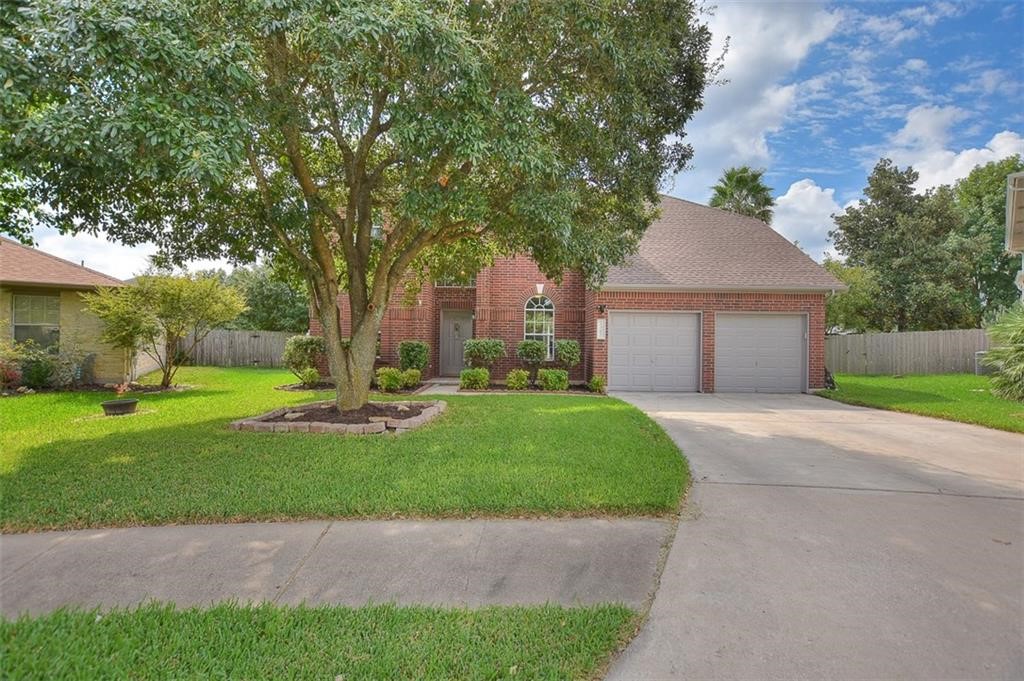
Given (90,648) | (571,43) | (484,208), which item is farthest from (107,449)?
(571,43)

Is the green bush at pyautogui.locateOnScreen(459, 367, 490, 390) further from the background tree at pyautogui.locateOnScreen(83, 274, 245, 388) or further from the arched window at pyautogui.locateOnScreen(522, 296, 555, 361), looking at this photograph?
the background tree at pyautogui.locateOnScreen(83, 274, 245, 388)

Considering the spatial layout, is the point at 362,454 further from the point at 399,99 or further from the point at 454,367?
the point at 454,367

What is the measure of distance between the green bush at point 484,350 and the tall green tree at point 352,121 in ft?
16.3

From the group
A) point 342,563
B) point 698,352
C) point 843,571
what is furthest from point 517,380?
point 843,571

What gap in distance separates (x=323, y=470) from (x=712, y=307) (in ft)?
36.4

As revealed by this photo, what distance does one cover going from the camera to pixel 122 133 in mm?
4129

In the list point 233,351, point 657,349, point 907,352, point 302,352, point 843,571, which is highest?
point 657,349

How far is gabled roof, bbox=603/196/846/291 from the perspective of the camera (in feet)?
42.9

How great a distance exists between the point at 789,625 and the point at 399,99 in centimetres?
545

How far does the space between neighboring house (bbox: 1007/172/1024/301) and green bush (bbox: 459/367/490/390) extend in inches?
414

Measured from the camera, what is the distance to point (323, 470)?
4.97 meters

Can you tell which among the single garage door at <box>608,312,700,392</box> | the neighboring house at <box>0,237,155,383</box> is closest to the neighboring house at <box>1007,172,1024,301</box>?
the single garage door at <box>608,312,700,392</box>

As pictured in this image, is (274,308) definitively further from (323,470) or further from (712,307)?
(323,470)

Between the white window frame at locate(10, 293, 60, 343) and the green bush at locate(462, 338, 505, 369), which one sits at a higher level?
the white window frame at locate(10, 293, 60, 343)
